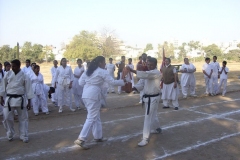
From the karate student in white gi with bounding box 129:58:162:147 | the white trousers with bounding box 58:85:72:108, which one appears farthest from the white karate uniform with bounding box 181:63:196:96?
the karate student in white gi with bounding box 129:58:162:147

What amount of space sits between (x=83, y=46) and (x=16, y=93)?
174 ft

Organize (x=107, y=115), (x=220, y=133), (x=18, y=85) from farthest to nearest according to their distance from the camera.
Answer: (x=107, y=115), (x=220, y=133), (x=18, y=85)

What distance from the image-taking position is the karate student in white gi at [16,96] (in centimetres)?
605

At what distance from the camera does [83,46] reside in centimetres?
5828

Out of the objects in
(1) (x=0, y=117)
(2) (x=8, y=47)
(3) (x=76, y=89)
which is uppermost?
(2) (x=8, y=47)

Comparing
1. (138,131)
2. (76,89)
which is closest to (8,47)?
(76,89)

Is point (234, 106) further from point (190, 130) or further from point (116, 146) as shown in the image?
point (116, 146)

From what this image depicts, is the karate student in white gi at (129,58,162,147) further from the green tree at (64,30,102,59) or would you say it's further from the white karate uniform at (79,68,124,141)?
the green tree at (64,30,102,59)

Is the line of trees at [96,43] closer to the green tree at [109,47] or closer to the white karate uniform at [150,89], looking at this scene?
the green tree at [109,47]

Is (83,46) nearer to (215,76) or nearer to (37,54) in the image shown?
(37,54)

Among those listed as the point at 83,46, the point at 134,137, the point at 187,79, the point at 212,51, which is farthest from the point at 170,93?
the point at 212,51

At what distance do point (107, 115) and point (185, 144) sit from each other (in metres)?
3.68

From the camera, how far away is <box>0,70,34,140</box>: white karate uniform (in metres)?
6.05

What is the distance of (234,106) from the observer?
1023cm
